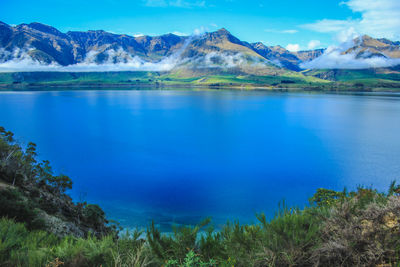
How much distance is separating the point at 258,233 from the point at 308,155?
51.0 metres

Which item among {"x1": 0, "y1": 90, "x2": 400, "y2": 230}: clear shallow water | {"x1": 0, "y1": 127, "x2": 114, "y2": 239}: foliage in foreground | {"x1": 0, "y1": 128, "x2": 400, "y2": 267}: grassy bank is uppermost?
{"x1": 0, "y1": 128, "x2": 400, "y2": 267}: grassy bank

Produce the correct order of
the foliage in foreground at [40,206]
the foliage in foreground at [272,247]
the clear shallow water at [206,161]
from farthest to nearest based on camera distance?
the clear shallow water at [206,161] < the foliage in foreground at [40,206] < the foliage in foreground at [272,247]

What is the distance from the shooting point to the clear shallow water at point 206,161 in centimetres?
3425

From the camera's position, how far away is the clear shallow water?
112ft

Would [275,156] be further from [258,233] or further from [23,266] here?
[23,266]

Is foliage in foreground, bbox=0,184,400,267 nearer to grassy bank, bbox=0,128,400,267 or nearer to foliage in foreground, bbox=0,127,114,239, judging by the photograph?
grassy bank, bbox=0,128,400,267

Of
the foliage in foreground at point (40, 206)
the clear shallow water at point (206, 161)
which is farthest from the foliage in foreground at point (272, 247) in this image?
the clear shallow water at point (206, 161)

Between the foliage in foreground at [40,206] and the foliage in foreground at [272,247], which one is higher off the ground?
the foliage in foreground at [272,247]

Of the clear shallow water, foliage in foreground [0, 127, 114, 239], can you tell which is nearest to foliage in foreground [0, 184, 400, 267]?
foliage in foreground [0, 127, 114, 239]

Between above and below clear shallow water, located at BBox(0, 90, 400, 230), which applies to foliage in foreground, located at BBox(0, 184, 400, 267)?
above

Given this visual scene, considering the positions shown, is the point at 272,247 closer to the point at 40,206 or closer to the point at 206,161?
the point at 40,206

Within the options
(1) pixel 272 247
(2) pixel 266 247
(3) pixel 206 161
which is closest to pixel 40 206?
(2) pixel 266 247

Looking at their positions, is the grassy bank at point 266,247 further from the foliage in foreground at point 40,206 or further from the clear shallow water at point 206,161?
the clear shallow water at point 206,161

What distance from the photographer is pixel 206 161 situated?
5172 cm
